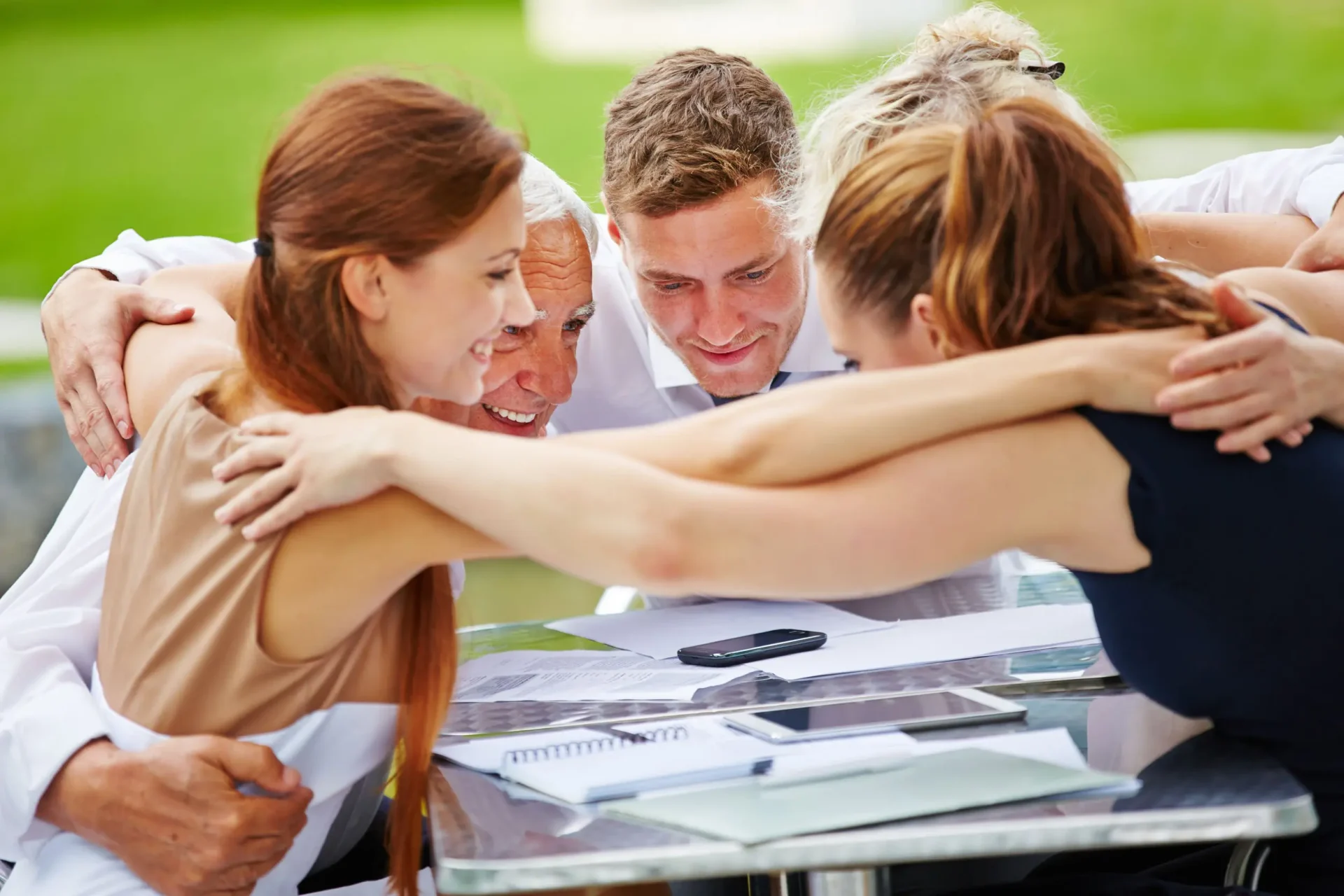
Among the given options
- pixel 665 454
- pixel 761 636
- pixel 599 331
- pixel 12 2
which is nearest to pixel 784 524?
pixel 665 454

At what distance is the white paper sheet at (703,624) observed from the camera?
1.68 meters

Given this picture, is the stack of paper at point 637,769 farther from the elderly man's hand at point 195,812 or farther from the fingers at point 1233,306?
the fingers at point 1233,306

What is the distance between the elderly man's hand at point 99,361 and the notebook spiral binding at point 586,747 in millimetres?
780

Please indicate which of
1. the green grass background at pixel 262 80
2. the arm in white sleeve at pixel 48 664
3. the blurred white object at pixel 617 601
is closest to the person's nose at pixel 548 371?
the blurred white object at pixel 617 601

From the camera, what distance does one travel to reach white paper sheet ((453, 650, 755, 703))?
4.83ft

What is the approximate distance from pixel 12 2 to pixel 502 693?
493 cm

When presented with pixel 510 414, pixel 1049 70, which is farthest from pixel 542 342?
pixel 1049 70

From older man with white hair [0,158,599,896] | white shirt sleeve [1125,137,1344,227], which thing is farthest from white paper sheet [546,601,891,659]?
white shirt sleeve [1125,137,1344,227]

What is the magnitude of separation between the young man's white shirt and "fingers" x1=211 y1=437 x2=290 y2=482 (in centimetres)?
30

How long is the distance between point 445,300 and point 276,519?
0.92 feet

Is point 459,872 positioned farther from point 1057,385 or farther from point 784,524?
point 1057,385

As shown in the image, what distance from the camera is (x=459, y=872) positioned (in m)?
0.98

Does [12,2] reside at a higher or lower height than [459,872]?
lower

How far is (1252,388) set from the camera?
3.84ft
